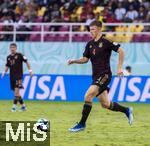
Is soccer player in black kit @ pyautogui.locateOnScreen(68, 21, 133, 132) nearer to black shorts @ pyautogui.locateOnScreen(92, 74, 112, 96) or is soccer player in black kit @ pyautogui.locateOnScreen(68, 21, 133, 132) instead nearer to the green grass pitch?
black shorts @ pyautogui.locateOnScreen(92, 74, 112, 96)

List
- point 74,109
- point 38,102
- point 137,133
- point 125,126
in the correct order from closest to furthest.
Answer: point 137,133 < point 125,126 < point 74,109 < point 38,102

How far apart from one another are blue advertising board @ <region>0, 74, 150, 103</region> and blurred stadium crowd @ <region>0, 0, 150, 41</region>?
296 cm

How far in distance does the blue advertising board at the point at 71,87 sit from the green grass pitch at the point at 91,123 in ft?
3.41

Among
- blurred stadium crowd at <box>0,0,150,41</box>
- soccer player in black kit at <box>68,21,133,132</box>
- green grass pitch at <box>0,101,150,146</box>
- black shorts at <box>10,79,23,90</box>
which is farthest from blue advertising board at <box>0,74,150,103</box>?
soccer player in black kit at <box>68,21,133,132</box>

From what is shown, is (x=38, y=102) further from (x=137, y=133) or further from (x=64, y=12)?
(x=137, y=133)

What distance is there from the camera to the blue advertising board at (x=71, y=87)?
24.9 m

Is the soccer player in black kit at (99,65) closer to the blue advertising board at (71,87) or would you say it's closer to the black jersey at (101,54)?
the black jersey at (101,54)

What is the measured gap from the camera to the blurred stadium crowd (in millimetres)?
27703

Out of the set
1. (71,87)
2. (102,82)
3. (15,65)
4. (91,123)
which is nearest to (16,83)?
(15,65)

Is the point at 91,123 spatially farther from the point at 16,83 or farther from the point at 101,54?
the point at 16,83

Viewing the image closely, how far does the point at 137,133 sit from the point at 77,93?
1205 cm

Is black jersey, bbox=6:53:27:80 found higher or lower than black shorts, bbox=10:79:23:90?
higher

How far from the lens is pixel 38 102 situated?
2486 centimetres

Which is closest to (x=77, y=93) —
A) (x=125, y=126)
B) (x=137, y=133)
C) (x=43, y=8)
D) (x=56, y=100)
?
(x=56, y=100)
